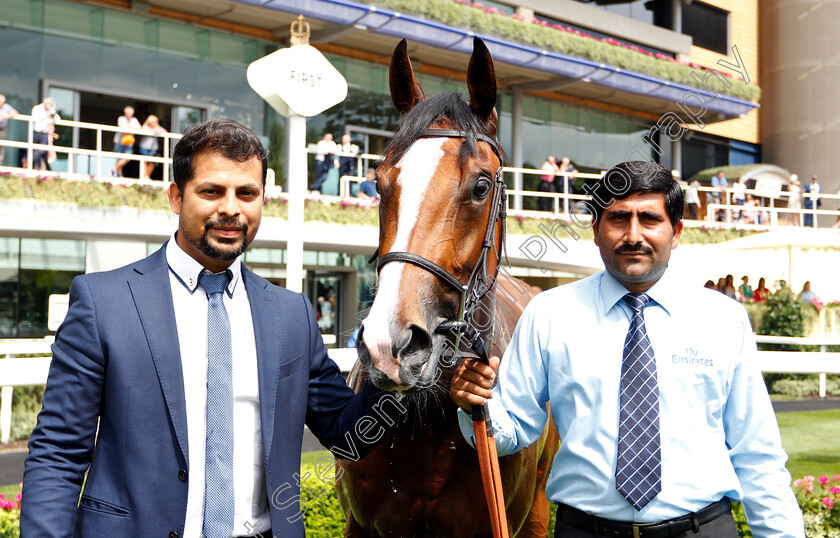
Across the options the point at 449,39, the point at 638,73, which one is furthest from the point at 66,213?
the point at 638,73

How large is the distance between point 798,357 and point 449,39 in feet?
44.1

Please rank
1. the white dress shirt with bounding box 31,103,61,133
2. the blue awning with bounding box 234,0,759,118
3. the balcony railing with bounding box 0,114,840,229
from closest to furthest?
1. the balcony railing with bounding box 0,114,840,229
2. the white dress shirt with bounding box 31,103,61,133
3. the blue awning with bounding box 234,0,759,118

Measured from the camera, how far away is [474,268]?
209cm

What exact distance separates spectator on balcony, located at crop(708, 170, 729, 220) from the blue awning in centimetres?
236

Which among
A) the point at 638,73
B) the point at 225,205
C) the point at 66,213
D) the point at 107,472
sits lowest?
the point at 107,472

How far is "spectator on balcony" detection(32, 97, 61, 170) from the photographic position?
1129cm

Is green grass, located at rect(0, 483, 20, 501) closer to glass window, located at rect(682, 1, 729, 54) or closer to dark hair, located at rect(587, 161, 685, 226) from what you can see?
dark hair, located at rect(587, 161, 685, 226)

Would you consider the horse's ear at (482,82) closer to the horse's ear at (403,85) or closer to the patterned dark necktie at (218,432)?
the horse's ear at (403,85)

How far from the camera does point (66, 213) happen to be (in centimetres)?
1069

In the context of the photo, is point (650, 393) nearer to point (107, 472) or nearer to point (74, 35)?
point (107, 472)

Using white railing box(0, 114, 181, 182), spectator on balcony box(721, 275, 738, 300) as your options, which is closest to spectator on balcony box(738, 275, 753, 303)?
spectator on balcony box(721, 275, 738, 300)

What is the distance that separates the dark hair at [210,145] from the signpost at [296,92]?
1914 millimetres

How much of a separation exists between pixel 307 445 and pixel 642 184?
5743mm

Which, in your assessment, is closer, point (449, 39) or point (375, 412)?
point (375, 412)
